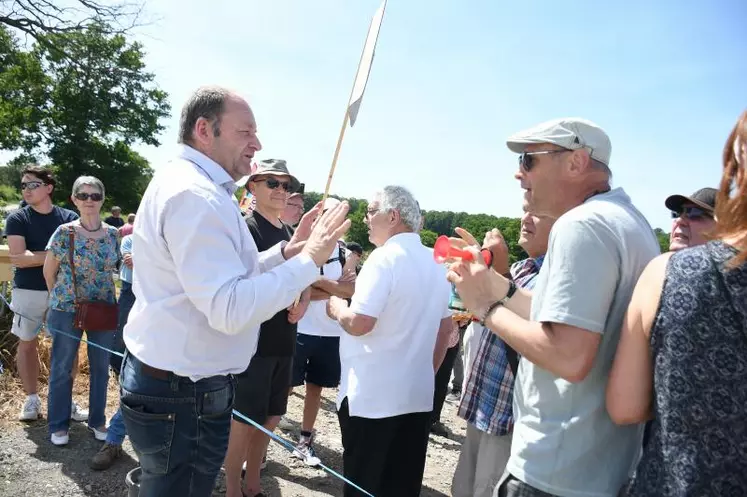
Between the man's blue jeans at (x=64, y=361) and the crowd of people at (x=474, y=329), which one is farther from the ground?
the crowd of people at (x=474, y=329)

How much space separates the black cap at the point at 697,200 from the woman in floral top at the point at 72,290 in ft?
14.5

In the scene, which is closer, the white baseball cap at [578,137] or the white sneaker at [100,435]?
the white baseball cap at [578,137]

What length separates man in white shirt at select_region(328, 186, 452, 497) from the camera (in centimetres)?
291

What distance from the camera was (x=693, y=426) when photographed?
122 cm

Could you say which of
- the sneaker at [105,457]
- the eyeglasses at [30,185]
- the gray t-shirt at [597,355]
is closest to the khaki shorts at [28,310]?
the eyeglasses at [30,185]

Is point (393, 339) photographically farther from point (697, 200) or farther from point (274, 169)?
point (697, 200)

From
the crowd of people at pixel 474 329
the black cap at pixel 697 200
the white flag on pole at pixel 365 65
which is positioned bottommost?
the crowd of people at pixel 474 329

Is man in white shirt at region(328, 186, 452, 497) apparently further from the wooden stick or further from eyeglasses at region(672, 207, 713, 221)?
eyeglasses at region(672, 207, 713, 221)

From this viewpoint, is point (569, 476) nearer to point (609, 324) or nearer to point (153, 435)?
point (609, 324)

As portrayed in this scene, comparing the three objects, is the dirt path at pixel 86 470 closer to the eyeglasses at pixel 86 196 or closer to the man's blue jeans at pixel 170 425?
the man's blue jeans at pixel 170 425

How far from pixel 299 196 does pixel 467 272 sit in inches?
154

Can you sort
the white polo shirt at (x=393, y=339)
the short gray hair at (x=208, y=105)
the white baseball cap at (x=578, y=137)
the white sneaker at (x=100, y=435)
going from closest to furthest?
the white baseball cap at (x=578, y=137), the short gray hair at (x=208, y=105), the white polo shirt at (x=393, y=339), the white sneaker at (x=100, y=435)

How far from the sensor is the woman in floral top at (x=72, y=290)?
13.7ft

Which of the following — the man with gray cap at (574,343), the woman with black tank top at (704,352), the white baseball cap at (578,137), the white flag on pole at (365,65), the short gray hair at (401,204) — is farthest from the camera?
the short gray hair at (401,204)
